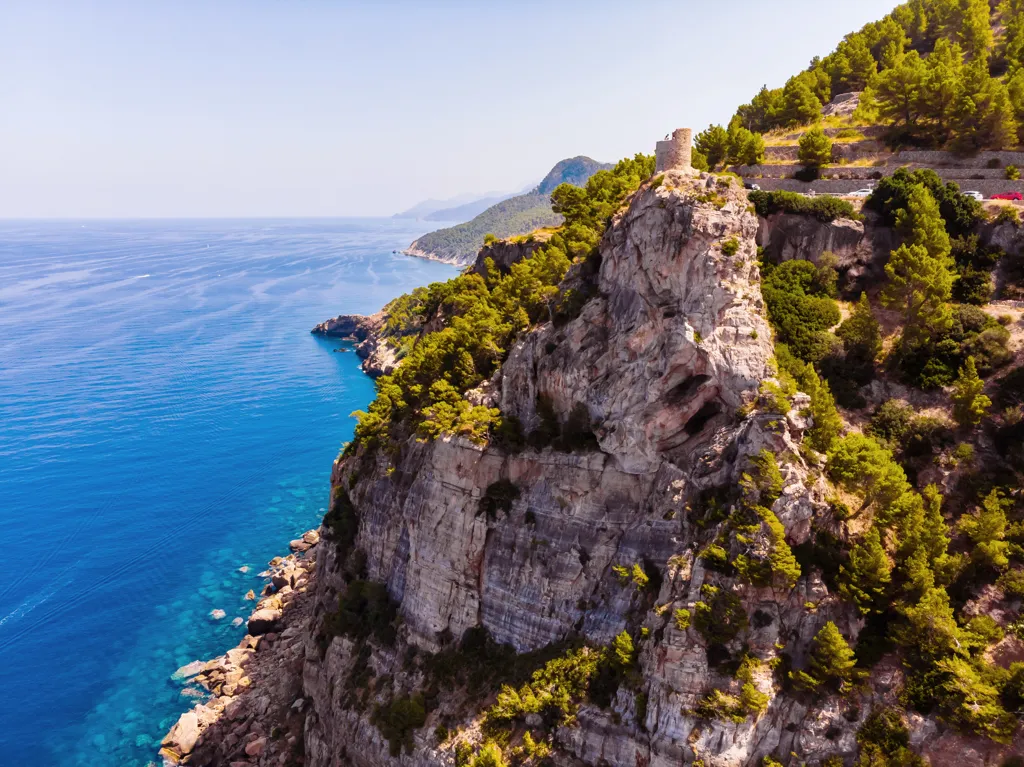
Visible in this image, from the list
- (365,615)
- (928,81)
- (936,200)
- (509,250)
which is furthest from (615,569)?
(928,81)

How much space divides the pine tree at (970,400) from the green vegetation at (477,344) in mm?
23765

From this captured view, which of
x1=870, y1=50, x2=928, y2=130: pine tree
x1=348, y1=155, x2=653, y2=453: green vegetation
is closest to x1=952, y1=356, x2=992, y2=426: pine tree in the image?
x1=348, y1=155, x2=653, y2=453: green vegetation

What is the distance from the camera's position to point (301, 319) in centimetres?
15512

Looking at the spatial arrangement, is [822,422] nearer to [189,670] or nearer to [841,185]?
[841,185]

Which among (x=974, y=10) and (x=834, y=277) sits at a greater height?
(x=974, y=10)

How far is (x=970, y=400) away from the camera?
29391 mm

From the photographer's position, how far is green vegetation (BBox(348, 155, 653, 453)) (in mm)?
40031

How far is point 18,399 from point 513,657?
105 metres

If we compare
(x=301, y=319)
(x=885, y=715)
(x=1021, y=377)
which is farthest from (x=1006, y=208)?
(x=301, y=319)

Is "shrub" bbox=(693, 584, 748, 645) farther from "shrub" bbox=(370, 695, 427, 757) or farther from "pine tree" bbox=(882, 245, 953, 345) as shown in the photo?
"pine tree" bbox=(882, 245, 953, 345)

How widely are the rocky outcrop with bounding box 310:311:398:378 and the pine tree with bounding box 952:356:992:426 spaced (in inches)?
3705

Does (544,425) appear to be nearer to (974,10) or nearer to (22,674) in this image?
(22,674)

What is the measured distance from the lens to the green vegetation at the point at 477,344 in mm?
40031

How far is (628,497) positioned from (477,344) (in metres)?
17.4
